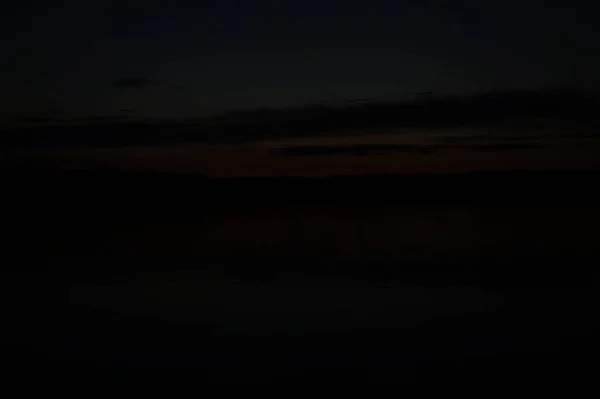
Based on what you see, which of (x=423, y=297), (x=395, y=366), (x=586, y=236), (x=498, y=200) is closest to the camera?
(x=395, y=366)

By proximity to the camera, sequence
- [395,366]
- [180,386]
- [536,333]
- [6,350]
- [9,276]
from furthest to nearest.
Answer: [9,276], [536,333], [6,350], [395,366], [180,386]

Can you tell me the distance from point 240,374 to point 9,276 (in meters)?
5.17

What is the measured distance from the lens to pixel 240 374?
218 inches

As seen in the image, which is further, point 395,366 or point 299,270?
point 299,270

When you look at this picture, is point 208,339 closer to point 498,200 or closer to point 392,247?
point 392,247

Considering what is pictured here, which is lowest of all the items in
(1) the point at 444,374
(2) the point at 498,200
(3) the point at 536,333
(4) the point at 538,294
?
(2) the point at 498,200

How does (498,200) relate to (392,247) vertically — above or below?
below

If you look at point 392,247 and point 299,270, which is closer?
point 299,270

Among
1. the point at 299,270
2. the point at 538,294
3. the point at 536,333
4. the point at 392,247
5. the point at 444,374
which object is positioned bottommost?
the point at 392,247

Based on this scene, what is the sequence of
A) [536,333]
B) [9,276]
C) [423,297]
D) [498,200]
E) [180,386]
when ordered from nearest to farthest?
[180,386] < [536,333] < [423,297] < [9,276] < [498,200]

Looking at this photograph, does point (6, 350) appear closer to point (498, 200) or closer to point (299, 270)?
point (299, 270)

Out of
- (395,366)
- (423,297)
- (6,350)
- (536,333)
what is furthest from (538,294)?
(6,350)

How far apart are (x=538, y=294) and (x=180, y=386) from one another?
4421mm

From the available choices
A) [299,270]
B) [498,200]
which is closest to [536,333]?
[299,270]
